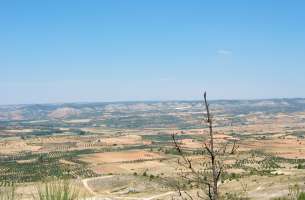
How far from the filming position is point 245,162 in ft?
333

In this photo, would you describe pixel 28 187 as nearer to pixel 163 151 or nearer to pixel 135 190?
pixel 135 190

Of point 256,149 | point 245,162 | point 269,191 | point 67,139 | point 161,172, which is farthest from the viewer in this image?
point 67,139

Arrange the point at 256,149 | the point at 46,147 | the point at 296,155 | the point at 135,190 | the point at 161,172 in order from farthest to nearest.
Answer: the point at 46,147 → the point at 256,149 → the point at 296,155 → the point at 161,172 → the point at 135,190

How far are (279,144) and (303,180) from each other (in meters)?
101

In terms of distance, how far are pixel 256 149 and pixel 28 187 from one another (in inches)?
3115

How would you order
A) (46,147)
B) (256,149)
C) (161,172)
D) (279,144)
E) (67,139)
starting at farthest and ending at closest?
(67,139), (46,147), (279,144), (256,149), (161,172)

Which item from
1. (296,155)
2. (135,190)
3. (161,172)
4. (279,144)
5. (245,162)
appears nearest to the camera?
(135,190)

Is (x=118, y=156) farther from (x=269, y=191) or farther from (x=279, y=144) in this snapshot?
(x=269, y=191)

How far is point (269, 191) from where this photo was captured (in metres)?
46.4

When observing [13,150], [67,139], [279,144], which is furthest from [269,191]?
[67,139]

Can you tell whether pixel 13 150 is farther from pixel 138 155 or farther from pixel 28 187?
pixel 28 187

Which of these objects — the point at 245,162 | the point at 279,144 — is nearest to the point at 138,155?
the point at 245,162

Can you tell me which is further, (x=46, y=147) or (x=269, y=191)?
(x=46, y=147)

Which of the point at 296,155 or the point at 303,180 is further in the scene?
the point at 296,155
